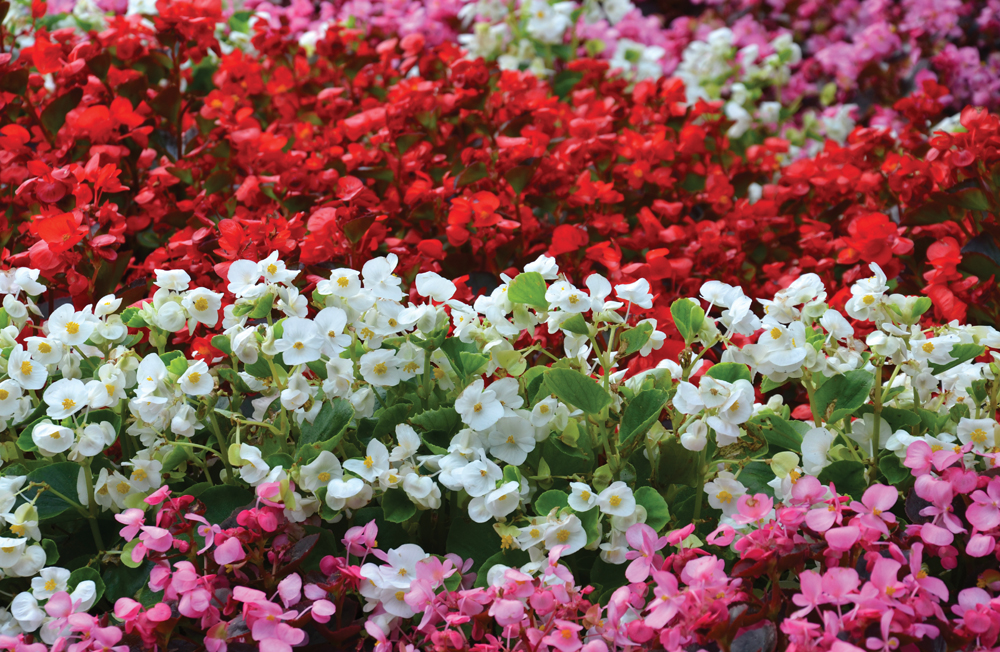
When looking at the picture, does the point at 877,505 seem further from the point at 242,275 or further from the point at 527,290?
the point at 242,275

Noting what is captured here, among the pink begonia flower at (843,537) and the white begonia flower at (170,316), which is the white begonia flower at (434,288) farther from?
the pink begonia flower at (843,537)

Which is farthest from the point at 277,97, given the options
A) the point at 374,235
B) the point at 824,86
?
the point at 824,86

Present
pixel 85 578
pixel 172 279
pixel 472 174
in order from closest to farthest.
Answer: pixel 85 578, pixel 172 279, pixel 472 174

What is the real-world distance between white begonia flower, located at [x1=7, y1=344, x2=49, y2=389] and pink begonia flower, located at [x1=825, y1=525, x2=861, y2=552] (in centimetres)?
90

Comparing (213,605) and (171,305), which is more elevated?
(171,305)

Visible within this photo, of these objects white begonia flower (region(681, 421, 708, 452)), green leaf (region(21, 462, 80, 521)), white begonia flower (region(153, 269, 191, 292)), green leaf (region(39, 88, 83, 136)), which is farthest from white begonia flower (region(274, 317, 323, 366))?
green leaf (region(39, 88, 83, 136))

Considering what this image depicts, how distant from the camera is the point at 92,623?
874 millimetres

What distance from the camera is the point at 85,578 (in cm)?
98

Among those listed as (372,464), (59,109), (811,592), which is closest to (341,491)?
(372,464)

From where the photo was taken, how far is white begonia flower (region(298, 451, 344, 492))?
0.97m

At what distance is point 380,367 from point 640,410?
32 centimetres

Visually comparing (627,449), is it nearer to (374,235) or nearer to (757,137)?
(374,235)

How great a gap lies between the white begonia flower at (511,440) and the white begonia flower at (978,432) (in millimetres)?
501

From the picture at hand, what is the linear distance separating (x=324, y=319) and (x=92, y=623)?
40cm
